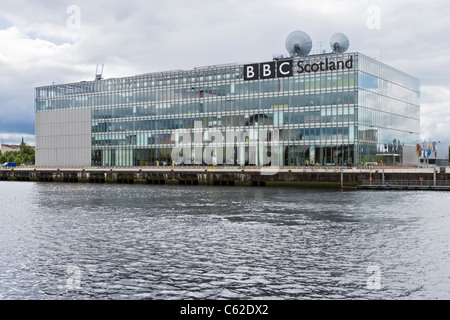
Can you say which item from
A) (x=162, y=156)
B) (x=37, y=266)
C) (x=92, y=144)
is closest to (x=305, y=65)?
(x=162, y=156)

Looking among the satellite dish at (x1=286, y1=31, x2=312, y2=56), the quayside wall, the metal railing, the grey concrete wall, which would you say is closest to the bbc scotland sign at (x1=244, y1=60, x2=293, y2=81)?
the satellite dish at (x1=286, y1=31, x2=312, y2=56)

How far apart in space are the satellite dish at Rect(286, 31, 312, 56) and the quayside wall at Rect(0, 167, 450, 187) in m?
33.3

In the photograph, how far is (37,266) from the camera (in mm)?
26281

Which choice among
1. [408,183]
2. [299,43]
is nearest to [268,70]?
[299,43]

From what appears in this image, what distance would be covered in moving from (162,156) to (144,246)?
11349cm

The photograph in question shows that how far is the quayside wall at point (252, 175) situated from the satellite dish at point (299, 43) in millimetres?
33349

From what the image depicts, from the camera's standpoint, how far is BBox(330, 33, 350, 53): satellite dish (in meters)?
123

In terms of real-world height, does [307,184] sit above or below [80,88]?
below

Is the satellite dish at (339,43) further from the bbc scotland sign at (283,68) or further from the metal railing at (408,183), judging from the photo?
the metal railing at (408,183)

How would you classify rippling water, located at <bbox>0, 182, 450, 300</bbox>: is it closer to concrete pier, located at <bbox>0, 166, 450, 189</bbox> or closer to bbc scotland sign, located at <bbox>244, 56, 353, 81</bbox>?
concrete pier, located at <bbox>0, 166, 450, 189</bbox>

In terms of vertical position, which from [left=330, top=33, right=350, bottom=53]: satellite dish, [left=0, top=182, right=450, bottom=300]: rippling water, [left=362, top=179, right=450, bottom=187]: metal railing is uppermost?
[left=330, top=33, right=350, bottom=53]: satellite dish

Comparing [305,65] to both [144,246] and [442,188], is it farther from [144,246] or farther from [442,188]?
[144,246]

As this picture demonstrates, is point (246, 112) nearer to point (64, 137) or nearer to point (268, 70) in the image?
point (268, 70)

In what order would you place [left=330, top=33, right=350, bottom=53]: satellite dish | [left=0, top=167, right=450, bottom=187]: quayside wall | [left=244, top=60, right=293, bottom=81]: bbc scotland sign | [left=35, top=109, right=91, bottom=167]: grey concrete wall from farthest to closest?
[left=35, top=109, right=91, bottom=167]: grey concrete wall, [left=244, top=60, right=293, bottom=81]: bbc scotland sign, [left=330, top=33, right=350, bottom=53]: satellite dish, [left=0, top=167, right=450, bottom=187]: quayside wall
